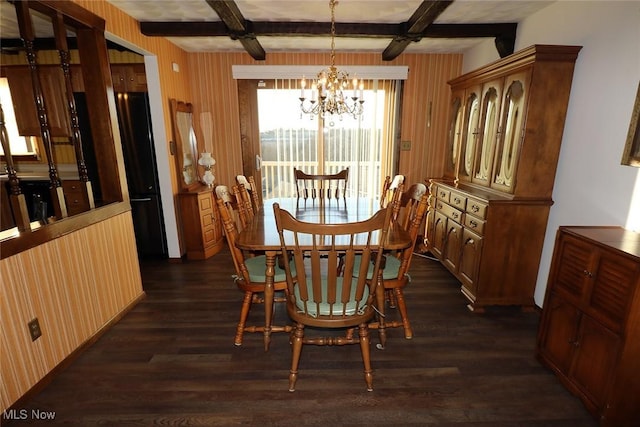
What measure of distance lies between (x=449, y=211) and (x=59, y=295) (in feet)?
10.4

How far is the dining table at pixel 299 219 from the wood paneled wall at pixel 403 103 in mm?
1498

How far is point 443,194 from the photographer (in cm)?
327

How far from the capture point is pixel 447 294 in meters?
2.91

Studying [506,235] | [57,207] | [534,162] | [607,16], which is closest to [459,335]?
[506,235]

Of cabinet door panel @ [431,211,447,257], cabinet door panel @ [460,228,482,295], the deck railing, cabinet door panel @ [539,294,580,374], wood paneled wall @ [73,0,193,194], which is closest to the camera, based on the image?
cabinet door panel @ [539,294,580,374]

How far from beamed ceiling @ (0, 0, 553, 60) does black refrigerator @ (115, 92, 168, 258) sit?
29.7 inches

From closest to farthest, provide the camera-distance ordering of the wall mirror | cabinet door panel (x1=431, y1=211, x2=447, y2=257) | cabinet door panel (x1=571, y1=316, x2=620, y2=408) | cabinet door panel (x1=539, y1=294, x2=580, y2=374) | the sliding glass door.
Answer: cabinet door panel (x1=571, y1=316, x2=620, y2=408) < cabinet door panel (x1=539, y1=294, x2=580, y2=374) < cabinet door panel (x1=431, y1=211, x2=447, y2=257) < the wall mirror < the sliding glass door

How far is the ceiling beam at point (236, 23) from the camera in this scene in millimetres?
2336

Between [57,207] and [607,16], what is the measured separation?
371 centimetres

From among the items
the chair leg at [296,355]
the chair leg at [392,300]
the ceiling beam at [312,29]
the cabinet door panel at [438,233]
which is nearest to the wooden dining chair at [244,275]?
→ the chair leg at [296,355]
